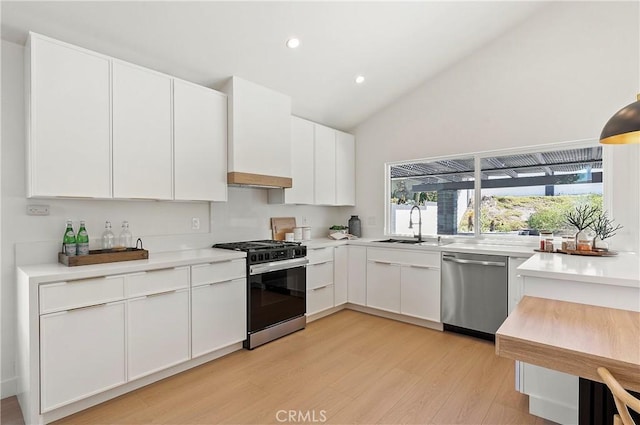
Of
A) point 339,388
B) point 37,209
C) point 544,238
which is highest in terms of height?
point 37,209

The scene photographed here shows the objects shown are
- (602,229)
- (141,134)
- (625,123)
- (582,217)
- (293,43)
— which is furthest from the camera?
(582,217)

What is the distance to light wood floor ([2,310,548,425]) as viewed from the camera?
6.84 ft

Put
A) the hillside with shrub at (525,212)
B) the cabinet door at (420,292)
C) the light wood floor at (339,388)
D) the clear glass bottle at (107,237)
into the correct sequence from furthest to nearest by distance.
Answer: the cabinet door at (420,292)
the hillside with shrub at (525,212)
the clear glass bottle at (107,237)
the light wood floor at (339,388)

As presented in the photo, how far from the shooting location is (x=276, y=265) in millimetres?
3236

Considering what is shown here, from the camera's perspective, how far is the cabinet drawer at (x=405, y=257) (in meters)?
3.55

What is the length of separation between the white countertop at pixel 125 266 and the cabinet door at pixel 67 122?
497 mm

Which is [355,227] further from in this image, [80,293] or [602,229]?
[80,293]

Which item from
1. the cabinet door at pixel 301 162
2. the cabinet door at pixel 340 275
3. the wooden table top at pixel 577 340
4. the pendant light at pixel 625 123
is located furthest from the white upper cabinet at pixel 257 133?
the pendant light at pixel 625 123

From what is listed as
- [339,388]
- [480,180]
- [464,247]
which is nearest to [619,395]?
[339,388]

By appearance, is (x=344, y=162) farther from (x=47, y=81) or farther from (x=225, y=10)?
(x=47, y=81)

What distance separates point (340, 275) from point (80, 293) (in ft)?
8.90

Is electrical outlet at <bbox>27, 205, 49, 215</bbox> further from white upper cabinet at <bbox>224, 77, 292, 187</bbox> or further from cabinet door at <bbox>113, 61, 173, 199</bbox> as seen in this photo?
white upper cabinet at <bbox>224, 77, 292, 187</bbox>

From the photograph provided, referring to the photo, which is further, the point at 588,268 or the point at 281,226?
the point at 281,226

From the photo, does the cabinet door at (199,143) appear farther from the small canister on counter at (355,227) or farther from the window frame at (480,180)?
the window frame at (480,180)
